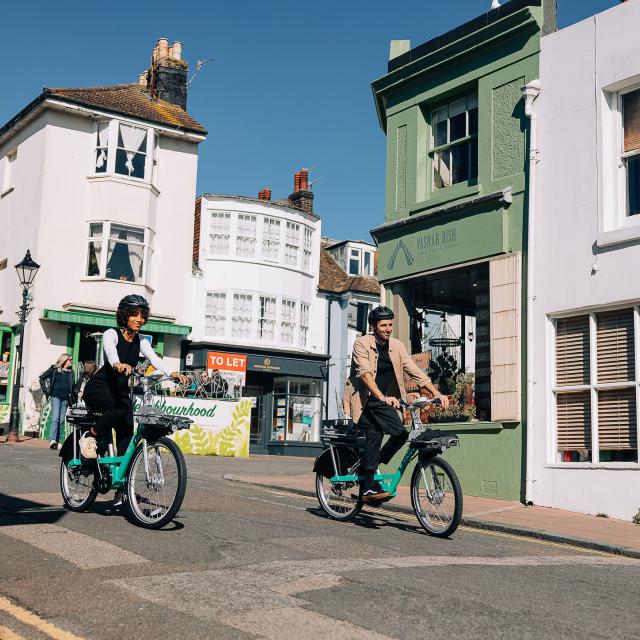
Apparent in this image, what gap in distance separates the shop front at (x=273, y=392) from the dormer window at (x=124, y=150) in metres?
6.50

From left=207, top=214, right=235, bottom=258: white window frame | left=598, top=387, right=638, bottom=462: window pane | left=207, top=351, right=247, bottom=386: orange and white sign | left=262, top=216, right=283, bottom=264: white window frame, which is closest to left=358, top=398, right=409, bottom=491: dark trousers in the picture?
left=598, top=387, right=638, bottom=462: window pane

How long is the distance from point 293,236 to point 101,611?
99.6ft

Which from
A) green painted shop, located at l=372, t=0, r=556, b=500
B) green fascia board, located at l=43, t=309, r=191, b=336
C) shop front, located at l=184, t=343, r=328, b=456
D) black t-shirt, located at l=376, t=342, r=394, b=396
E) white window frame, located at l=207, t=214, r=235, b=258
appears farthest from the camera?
white window frame, located at l=207, t=214, r=235, b=258

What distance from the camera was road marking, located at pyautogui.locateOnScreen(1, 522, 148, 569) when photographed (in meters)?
5.77

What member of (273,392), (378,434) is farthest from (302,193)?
(378,434)

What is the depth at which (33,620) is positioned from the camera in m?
4.44

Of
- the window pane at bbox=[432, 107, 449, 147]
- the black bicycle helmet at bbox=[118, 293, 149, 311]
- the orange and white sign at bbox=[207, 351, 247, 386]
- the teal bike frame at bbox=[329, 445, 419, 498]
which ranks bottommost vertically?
the teal bike frame at bbox=[329, 445, 419, 498]

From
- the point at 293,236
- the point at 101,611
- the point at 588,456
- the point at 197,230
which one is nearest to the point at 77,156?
the point at 197,230

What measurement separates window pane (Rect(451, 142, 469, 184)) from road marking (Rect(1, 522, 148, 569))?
9.38 m

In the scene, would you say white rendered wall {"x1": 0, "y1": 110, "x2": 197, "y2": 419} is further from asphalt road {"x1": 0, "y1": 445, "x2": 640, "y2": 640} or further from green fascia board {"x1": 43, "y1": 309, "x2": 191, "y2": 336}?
asphalt road {"x1": 0, "y1": 445, "x2": 640, "y2": 640}

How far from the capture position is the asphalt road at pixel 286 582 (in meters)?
4.44

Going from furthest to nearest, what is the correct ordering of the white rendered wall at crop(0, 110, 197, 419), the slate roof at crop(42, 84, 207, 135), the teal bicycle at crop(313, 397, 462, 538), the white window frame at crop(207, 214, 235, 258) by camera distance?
1. the white window frame at crop(207, 214, 235, 258)
2. the slate roof at crop(42, 84, 207, 135)
3. the white rendered wall at crop(0, 110, 197, 419)
4. the teal bicycle at crop(313, 397, 462, 538)

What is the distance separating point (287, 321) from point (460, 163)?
20.0 meters

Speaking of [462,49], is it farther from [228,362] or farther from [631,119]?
[228,362]
